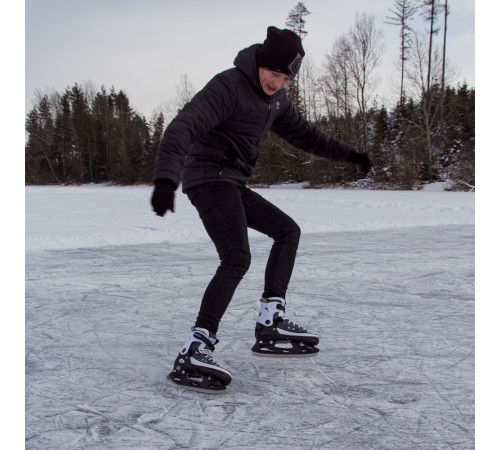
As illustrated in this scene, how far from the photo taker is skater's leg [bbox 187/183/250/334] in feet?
6.57

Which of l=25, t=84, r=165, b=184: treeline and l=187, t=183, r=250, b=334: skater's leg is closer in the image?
l=187, t=183, r=250, b=334: skater's leg

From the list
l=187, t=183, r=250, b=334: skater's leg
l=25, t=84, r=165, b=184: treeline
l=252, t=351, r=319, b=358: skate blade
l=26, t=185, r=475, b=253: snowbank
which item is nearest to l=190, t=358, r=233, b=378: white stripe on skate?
l=187, t=183, r=250, b=334: skater's leg

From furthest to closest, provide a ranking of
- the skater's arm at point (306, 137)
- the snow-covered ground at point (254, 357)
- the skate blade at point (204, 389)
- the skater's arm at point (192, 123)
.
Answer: the skater's arm at point (306, 137) → the skate blade at point (204, 389) → the skater's arm at point (192, 123) → the snow-covered ground at point (254, 357)

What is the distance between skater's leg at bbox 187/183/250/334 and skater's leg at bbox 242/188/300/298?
0.22 metres

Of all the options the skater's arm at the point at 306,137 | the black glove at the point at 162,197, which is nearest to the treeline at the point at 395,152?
the skater's arm at the point at 306,137

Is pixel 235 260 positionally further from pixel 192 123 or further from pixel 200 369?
pixel 192 123

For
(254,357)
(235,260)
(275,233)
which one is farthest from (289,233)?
(254,357)

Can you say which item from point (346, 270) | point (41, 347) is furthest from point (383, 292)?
point (41, 347)

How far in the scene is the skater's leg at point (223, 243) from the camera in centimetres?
200

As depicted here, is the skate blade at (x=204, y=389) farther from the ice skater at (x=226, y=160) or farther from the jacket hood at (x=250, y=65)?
the jacket hood at (x=250, y=65)

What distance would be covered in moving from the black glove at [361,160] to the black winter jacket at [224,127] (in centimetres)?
53

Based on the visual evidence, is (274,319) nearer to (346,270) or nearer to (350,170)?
(346,270)

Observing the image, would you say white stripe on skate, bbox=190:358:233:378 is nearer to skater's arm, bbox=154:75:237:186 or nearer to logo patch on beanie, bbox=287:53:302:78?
skater's arm, bbox=154:75:237:186

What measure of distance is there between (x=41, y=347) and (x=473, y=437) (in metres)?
1.92
